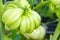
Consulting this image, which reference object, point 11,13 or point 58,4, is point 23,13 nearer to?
point 11,13

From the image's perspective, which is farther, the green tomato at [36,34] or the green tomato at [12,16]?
the green tomato at [36,34]

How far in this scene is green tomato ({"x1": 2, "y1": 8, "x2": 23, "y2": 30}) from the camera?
447 mm

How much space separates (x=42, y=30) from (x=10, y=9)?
0.69 ft

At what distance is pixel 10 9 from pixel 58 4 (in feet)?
0.54

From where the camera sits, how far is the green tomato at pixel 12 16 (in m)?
0.45

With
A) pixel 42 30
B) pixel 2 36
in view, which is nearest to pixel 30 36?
pixel 42 30

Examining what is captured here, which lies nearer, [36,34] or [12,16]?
[12,16]

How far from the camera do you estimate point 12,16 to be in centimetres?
45

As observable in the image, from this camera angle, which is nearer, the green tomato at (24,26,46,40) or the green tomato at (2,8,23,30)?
the green tomato at (2,8,23,30)

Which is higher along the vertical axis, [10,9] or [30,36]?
[10,9]

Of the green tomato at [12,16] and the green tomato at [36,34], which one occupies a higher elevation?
the green tomato at [12,16]

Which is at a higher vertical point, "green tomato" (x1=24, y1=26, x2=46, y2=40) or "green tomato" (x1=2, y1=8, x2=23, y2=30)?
"green tomato" (x1=2, y1=8, x2=23, y2=30)

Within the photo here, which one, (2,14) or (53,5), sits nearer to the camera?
(2,14)

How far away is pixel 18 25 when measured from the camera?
45 cm
